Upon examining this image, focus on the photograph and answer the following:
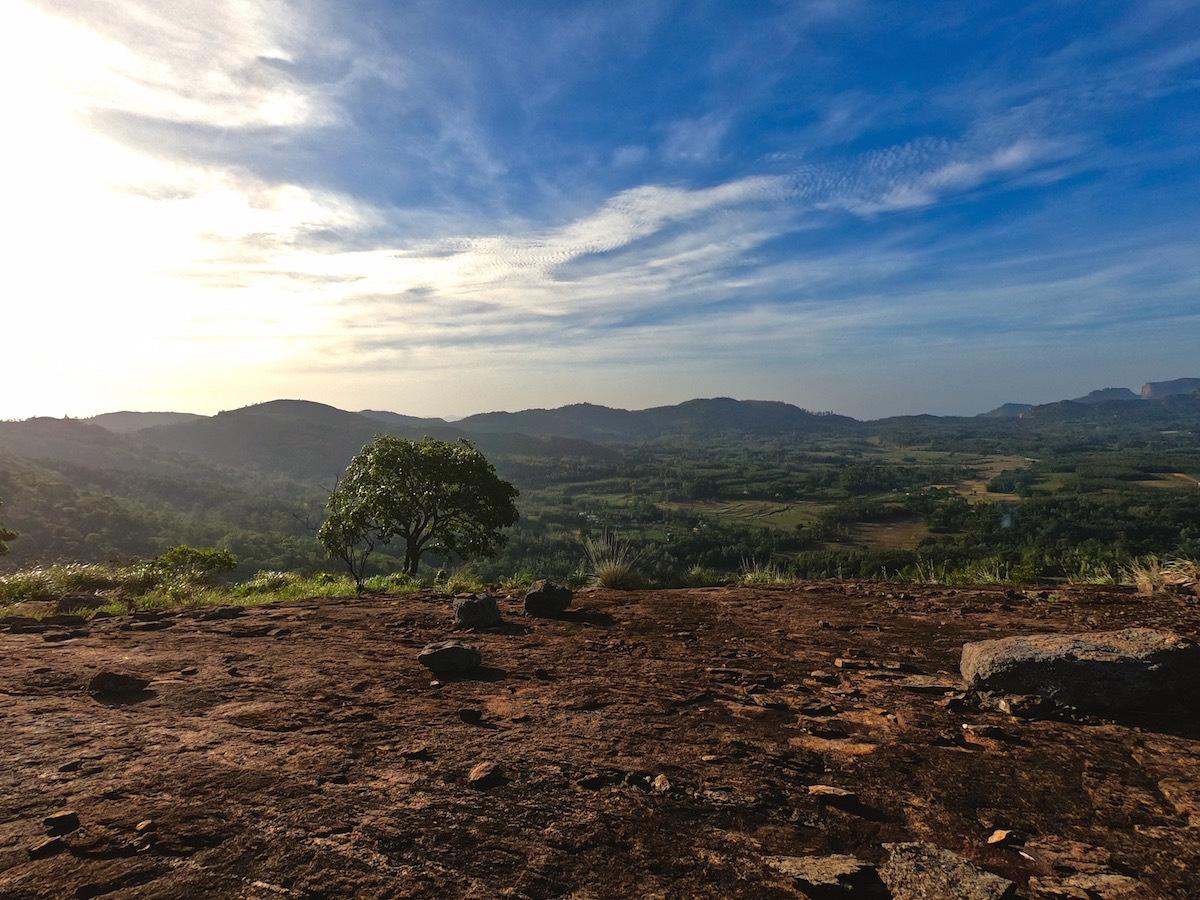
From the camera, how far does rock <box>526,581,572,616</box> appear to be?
317 inches

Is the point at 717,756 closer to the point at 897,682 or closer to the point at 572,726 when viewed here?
the point at 572,726

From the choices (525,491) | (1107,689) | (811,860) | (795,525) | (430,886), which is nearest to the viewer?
(430,886)

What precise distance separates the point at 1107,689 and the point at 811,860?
10.2ft

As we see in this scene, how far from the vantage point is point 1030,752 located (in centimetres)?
370

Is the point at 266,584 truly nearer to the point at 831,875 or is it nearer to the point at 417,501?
the point at 417,501

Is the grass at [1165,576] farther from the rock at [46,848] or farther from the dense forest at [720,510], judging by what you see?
the rock at [46,848]

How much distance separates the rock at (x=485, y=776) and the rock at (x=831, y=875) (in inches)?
61.3

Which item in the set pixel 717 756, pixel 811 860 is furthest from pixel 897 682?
pixel 811 860

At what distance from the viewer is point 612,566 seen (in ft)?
37.1

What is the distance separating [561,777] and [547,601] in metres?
4.73

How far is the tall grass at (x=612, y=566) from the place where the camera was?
11.1 m

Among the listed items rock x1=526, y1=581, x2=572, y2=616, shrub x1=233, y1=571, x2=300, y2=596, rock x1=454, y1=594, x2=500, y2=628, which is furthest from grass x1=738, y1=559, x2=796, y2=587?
shrub x1=233, y1=571, x2=300, y2=596

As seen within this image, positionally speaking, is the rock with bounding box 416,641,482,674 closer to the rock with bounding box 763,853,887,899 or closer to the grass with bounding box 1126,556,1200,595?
the rock with bounding box 763,853,887,899

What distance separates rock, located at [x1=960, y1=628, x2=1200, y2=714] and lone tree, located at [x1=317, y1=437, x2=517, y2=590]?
14583mm
